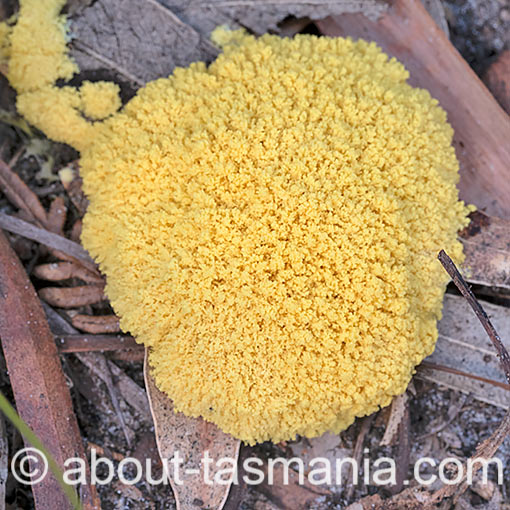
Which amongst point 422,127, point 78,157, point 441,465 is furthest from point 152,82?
point 441,465

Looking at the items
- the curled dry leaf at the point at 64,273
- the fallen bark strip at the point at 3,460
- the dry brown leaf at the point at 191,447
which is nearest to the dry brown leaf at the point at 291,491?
the dry brown leaf at the point at 191,447

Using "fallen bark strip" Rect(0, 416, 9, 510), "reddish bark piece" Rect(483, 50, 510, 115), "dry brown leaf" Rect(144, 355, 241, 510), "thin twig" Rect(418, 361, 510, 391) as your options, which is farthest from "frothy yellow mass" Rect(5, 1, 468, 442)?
"fallen bark strip" Rect(0, 416, 9, 510)

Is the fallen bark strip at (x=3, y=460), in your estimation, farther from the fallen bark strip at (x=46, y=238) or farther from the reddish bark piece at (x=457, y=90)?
the reddish bark piece at (x=457, y=90)

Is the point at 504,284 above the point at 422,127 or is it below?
below

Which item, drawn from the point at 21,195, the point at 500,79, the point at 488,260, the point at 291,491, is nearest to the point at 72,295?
the point at 21,195

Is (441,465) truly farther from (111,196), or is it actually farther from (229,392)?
(111,196)

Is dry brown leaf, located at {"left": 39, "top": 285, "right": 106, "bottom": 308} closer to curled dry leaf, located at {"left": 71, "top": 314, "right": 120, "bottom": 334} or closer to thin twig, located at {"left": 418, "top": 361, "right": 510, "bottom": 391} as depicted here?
curled dry leaf, located at {"left": 71, "top": 314, "right": 120, "bottom": 334}
